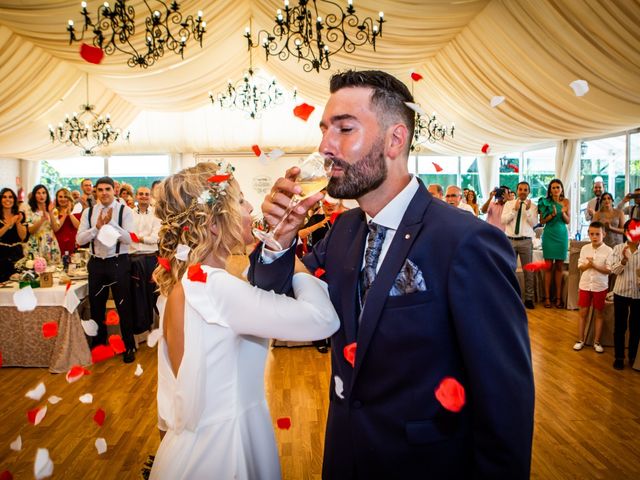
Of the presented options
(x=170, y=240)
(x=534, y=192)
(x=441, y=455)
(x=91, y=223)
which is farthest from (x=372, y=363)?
(x=534, y=192)

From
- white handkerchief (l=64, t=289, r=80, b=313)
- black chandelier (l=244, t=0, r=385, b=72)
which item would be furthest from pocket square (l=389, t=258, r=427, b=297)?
white handkerchief (l=64, t=289, r=80, b=313)

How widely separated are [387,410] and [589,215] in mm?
7436

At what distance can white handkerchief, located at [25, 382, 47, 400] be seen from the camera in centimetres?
393

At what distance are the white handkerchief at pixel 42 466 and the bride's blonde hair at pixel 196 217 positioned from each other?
1744 millimetres

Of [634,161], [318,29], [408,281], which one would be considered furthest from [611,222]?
[408,281]

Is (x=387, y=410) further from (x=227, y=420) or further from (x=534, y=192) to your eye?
(x=534, y=192)

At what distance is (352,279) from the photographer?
4.65 feet

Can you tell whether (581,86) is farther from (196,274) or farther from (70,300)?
(70,300)

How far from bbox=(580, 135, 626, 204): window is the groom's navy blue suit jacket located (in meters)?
8.75

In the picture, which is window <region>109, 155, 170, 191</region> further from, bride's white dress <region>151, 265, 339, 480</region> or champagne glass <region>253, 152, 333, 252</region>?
champagne glass <region>253, 152, 333, 252</region>

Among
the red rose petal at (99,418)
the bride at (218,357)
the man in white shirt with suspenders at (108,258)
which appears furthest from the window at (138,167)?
the bride at (218,357)

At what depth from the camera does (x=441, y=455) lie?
1.25m

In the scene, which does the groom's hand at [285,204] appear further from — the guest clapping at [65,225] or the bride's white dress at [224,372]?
the guest clapping at [65,225]

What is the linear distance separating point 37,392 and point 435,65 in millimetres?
6767
